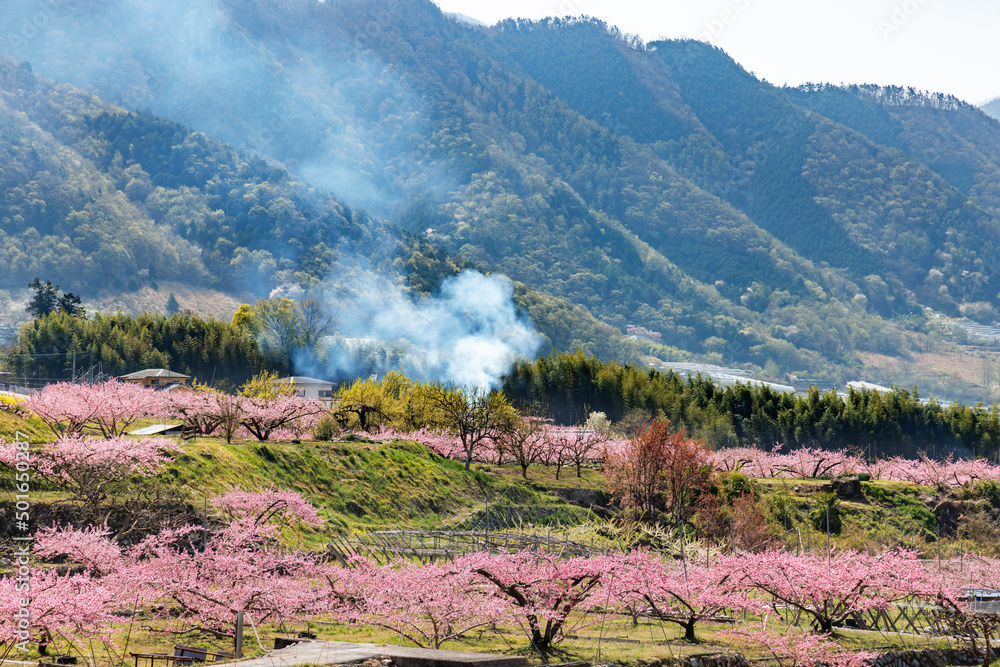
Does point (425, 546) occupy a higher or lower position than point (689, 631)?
higher

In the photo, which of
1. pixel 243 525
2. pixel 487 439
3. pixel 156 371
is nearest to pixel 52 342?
pixel 156 371

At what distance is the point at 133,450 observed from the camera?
2397cm

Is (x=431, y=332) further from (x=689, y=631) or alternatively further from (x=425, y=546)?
(x=689, y=631)

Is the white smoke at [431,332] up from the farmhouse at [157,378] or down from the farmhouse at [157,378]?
up

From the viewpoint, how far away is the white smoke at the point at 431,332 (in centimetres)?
11456

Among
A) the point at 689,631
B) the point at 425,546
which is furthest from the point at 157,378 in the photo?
the point at 689,631

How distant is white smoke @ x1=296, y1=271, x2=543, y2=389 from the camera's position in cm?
11456

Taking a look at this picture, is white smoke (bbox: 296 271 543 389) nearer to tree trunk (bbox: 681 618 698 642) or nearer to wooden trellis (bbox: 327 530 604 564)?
wooden trellis (bbox: 327 530 604 564)

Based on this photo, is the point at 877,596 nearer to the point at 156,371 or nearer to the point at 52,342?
the point at 156,371

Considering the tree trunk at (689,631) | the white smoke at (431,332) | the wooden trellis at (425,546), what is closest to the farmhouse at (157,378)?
the white smoke at (431,332)

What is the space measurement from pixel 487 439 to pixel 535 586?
122 ft

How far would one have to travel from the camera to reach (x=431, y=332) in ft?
489

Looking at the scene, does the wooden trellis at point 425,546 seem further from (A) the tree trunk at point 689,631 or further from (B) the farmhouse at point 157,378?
(B) the farmhouse at point 157,378

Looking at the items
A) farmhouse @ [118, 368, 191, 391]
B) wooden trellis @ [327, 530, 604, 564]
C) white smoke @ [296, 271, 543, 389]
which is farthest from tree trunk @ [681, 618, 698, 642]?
white smoke @ [296, 271, 543, 389]
